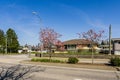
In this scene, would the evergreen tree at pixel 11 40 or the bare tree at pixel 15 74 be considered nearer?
the bare tree at pixel 15 74

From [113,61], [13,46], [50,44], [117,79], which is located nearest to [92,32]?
[113,61]

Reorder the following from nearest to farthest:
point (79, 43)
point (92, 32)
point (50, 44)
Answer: point (92, 32) < point (50, 44) < point (79, 43)

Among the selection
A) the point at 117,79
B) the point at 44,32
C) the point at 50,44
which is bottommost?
the point at 117,79

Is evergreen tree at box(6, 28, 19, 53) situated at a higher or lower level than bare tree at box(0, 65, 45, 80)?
higher

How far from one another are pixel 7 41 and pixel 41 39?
46730 millimetres

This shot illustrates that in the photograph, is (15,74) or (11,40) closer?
(15,74)

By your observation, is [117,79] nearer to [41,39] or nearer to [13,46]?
[41,39]

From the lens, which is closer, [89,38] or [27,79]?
[27,79]

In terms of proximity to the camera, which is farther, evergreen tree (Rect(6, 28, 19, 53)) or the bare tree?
evergreen tree (Rect(6, 28, 19, 53))

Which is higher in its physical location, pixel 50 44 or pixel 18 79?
pixel 50 44

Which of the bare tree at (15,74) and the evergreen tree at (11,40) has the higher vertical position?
the evergreen tree at (11,40)

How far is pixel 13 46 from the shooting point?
245ft

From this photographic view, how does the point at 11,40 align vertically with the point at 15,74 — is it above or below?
above

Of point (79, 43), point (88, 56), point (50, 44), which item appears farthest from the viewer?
point (79, 43)
